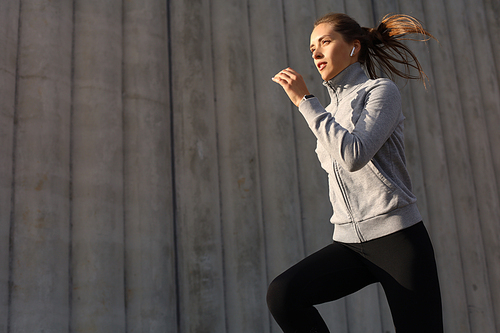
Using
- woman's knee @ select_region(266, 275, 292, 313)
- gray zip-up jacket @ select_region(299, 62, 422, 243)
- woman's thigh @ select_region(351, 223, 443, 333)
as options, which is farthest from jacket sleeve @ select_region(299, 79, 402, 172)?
woman's knee @ select_region(266, 275, 292, 313)

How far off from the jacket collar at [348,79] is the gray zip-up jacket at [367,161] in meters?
0.06

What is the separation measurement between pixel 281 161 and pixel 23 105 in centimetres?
137

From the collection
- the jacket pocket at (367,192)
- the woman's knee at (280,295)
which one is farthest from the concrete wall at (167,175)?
the jacket pocket at (367,192)

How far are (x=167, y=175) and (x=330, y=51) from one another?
114cm

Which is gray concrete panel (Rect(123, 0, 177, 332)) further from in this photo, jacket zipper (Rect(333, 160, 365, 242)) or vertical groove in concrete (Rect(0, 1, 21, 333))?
jacket zipper (Rect(333, 160, 365, 242))

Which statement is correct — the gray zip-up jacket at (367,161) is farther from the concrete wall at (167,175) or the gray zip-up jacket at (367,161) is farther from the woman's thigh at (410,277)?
the concrete wall at (167,175)

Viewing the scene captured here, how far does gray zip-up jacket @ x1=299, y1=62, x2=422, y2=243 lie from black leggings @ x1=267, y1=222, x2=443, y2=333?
4cm

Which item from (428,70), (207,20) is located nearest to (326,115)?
(207,20)

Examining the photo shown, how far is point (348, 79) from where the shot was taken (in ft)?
4.40

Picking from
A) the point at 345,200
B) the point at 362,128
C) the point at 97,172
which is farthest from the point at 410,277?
the point at 97,172

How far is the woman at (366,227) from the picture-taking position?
106 centimetres

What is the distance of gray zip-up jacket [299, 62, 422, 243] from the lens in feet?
3.58

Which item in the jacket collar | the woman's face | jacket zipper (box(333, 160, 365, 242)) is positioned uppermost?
the woman's face

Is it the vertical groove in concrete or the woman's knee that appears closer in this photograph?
the woman's knee
